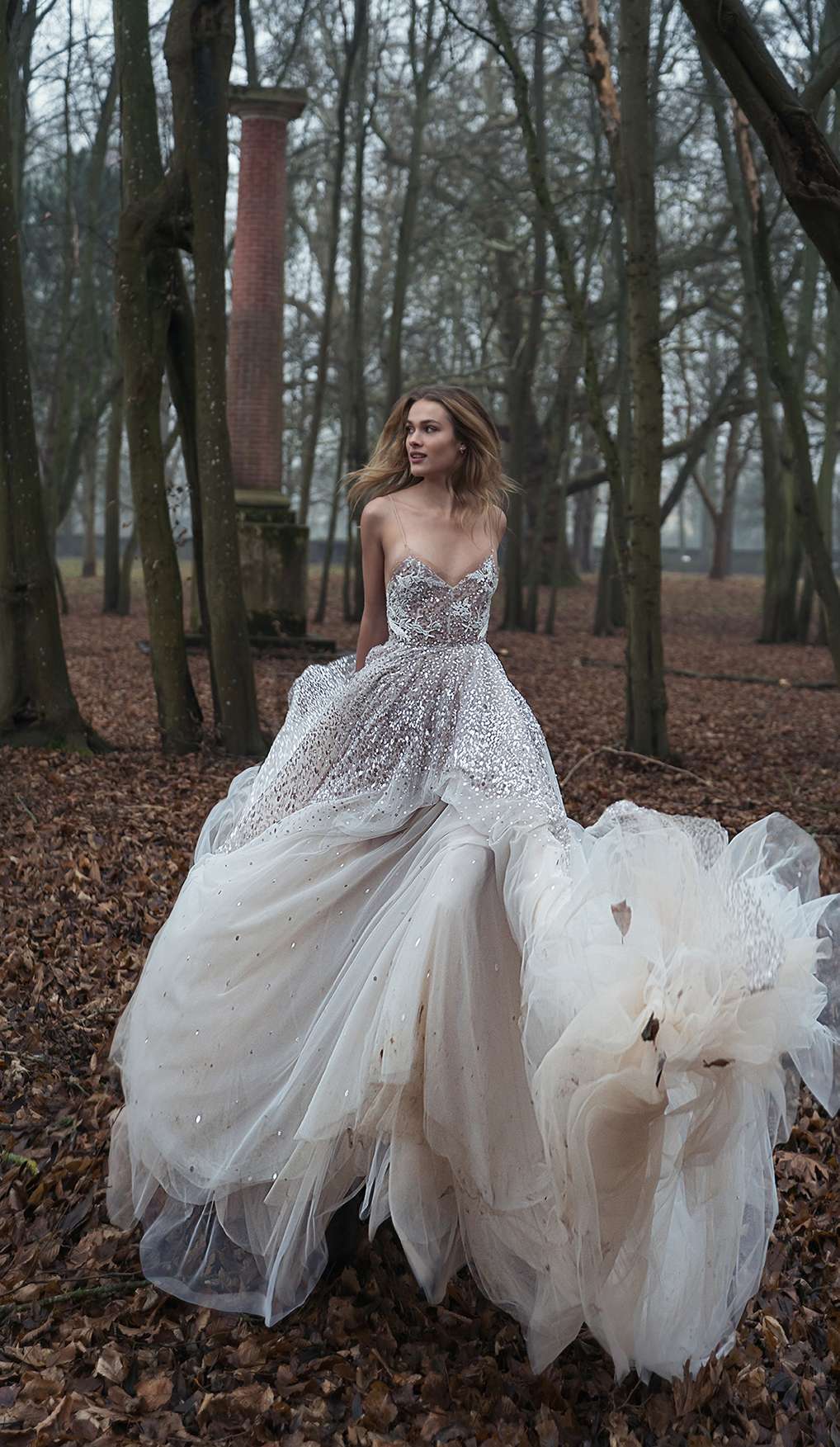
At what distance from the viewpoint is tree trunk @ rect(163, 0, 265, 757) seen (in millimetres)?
7594

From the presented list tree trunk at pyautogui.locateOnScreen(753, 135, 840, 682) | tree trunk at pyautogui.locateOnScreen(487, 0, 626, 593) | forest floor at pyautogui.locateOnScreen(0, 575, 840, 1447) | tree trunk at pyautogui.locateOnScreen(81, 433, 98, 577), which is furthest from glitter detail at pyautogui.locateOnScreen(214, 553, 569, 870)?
tree trunk at pyautogui.locateOnScreen(81, 433, 98, 577)

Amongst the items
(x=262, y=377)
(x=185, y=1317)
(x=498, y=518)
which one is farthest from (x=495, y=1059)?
(x=262, y=377)

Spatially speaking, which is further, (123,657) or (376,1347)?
(123,657)

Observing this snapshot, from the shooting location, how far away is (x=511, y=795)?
3201 millimetres

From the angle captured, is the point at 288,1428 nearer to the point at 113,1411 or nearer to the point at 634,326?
the point at 113,1411

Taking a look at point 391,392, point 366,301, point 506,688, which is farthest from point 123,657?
point 366,301

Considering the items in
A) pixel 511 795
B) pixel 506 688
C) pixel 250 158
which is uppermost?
pixel 250 158

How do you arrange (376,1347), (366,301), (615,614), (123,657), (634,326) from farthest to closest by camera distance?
(366,301)
(615,614)
(123,657)
(634,326)
(376,1347)

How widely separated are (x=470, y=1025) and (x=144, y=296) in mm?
6197

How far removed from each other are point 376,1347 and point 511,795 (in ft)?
4.52

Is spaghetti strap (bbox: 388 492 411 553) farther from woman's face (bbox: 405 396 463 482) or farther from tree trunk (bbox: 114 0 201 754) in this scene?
tree trunk (bbox: 114 0 201 754)

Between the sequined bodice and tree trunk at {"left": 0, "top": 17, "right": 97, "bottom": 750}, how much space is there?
4.54m

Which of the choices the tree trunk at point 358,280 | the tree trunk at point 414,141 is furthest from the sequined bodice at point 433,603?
the tree trunk at point 414,141

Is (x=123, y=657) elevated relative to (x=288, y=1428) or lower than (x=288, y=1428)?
elevated
